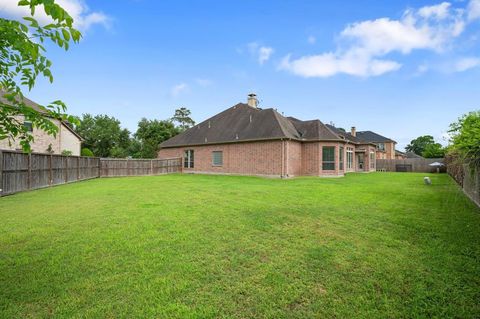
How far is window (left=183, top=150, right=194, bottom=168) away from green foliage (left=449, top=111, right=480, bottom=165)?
2127 centimetres

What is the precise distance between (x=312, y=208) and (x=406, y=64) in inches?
533

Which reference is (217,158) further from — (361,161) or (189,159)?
Answer: (361,161)

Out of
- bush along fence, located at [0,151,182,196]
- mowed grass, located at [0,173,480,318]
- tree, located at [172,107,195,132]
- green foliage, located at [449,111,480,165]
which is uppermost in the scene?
tree, located at [172,107,195,132]

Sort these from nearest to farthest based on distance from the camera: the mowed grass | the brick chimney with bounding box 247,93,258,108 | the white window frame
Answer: the mowed grass → the white window frame → the brick chimney with bounding box 247,93,258,108

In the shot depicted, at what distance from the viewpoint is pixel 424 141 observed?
84438mm

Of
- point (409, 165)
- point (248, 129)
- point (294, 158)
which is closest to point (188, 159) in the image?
point (248, 129)

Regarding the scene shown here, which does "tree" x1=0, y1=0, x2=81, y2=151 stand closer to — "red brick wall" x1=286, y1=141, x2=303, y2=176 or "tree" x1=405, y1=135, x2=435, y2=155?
"red brick wall" x1=286, y1=141, x2=303, y2=176

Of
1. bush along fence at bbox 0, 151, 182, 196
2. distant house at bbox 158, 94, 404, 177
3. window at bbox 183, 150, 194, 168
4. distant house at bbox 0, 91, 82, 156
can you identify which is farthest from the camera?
window at bbox 183, 150, 194, 168

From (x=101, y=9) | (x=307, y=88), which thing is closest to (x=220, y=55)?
(x=307, y=88)

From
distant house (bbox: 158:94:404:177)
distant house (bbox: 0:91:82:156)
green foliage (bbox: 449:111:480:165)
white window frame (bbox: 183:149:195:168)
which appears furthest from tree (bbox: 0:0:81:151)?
distant house (bbox: 0:91:82:156)

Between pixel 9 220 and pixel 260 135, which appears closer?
pixel 9 220

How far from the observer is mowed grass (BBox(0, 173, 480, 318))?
2.44 meters

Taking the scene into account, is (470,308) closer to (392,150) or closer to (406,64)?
(406,64)

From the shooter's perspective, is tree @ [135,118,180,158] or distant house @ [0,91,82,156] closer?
distant house @ [0,91,82,156]
